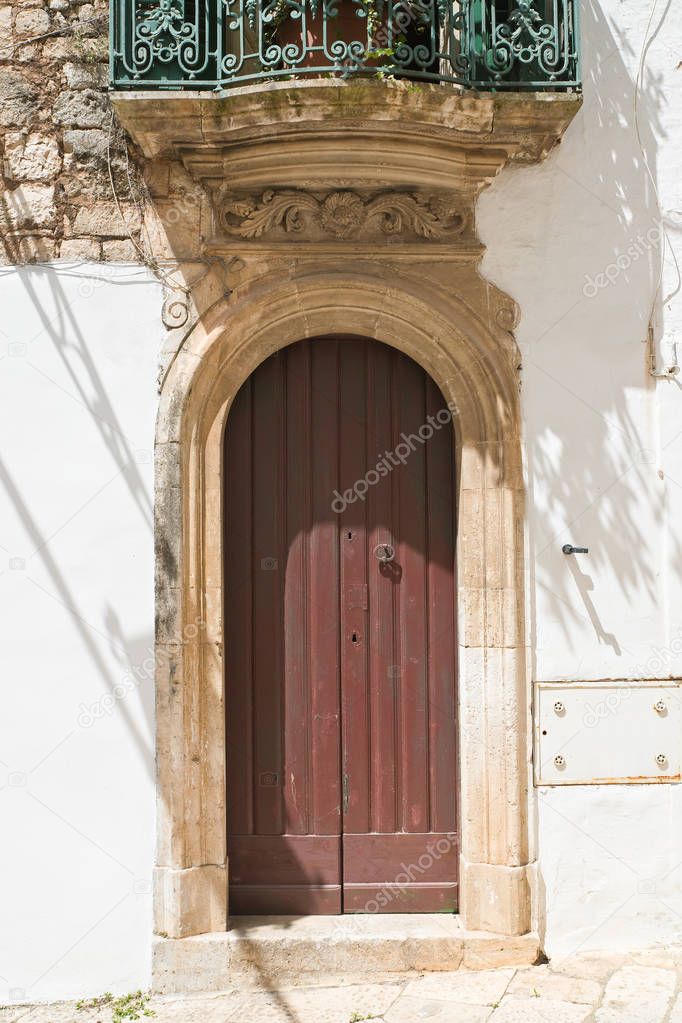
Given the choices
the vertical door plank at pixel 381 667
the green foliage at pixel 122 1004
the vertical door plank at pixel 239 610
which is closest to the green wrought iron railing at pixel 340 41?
the vertical door plank at pixel 239 610

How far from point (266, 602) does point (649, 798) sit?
2.09m

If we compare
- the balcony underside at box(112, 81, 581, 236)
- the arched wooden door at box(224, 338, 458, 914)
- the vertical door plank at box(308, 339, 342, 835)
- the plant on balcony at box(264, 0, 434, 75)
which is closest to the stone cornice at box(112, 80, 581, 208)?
the balcony underside at box(112, 81, 581, 236)

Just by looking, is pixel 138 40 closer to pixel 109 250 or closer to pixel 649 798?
pixel 109 250

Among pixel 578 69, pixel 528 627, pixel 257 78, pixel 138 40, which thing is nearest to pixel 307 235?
pixel 257 78

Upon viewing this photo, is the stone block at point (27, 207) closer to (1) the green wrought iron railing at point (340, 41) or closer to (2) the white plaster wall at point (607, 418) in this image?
(1) the green wrought iron railing at point (340, 41)

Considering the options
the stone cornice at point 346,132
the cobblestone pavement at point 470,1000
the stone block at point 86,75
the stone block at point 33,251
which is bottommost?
the cobblestone pavement at point 470,1000

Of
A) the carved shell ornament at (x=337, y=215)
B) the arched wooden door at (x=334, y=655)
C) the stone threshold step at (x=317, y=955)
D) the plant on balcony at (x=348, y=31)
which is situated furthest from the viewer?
the arched wooden door at (x=334, y=655)

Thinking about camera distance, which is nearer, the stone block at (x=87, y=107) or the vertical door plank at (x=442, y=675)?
the stone block at (x=87, y=107)

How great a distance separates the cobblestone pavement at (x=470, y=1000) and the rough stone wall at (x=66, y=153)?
347 centimetres

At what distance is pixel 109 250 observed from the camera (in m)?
4.83

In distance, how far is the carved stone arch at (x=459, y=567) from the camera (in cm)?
471

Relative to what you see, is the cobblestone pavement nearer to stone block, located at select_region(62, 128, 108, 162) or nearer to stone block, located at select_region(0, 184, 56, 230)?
stone block, located at select_region(0, 184, 56, 230)

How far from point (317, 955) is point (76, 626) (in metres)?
1.92

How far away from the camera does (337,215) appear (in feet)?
15.9
